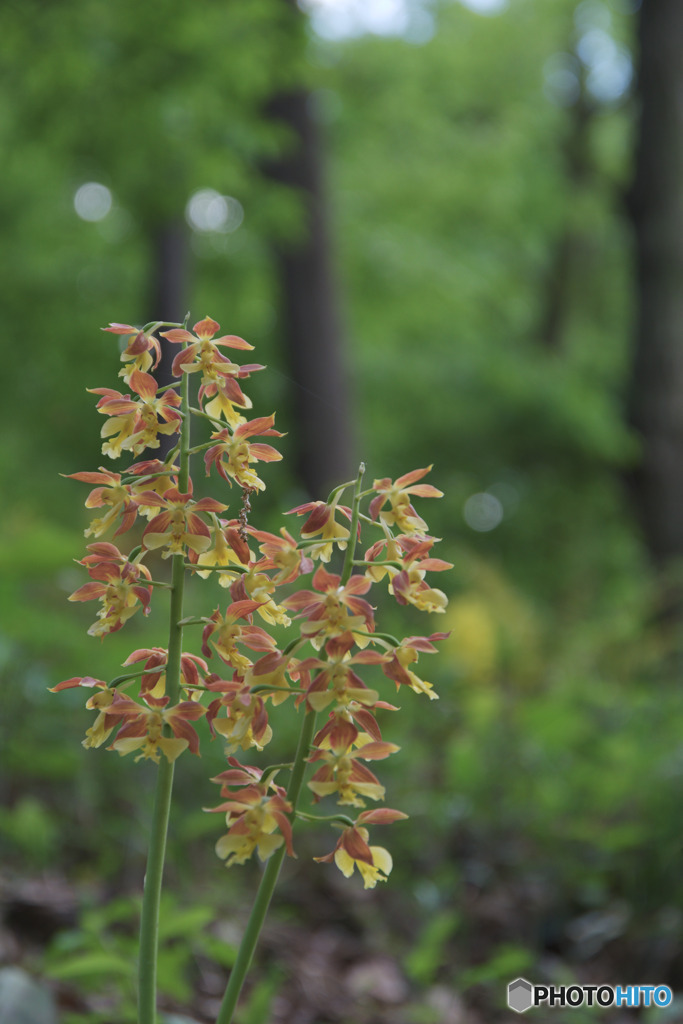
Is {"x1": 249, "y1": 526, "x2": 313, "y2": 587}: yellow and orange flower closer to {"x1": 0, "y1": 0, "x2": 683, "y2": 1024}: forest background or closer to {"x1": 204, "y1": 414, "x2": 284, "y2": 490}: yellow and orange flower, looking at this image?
{"x1": 204, "y1": 414, "x2": 284, "y2": 490}: yellow and orange flower

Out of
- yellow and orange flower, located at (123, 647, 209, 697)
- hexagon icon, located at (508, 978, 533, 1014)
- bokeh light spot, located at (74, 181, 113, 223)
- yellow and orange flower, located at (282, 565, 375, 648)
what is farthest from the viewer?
bokeh light spot, located at (74, 181, 113, 223)

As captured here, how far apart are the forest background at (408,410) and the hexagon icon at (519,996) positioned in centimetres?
9

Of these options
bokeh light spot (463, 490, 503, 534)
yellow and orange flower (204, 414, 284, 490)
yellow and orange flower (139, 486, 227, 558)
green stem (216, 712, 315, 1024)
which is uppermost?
yellow and orange flower (204, 414, 284, 490)

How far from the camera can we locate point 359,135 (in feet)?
30.4

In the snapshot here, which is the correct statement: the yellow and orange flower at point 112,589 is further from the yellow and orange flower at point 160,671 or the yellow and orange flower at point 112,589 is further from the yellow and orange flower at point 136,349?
the yellow and orange flower at point 136,349

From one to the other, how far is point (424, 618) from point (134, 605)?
3.89m

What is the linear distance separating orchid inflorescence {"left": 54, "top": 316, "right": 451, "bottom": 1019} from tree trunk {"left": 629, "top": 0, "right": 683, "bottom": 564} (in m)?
5.86

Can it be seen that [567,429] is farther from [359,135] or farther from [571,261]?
[571,261]

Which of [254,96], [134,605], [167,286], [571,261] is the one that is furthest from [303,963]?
[571,261]

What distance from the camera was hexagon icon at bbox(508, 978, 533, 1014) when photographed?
1655 mm

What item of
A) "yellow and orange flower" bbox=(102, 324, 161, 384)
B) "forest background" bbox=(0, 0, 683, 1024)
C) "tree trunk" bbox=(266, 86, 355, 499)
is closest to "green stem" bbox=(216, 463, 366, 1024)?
"yellow and orange flower" bbox=(102, 324, 161, 384)

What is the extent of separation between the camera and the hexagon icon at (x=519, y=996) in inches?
65.2

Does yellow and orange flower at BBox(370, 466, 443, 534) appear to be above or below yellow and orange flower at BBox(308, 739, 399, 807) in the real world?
above

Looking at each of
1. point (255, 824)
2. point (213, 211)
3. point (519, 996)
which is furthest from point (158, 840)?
point (213, 211)
